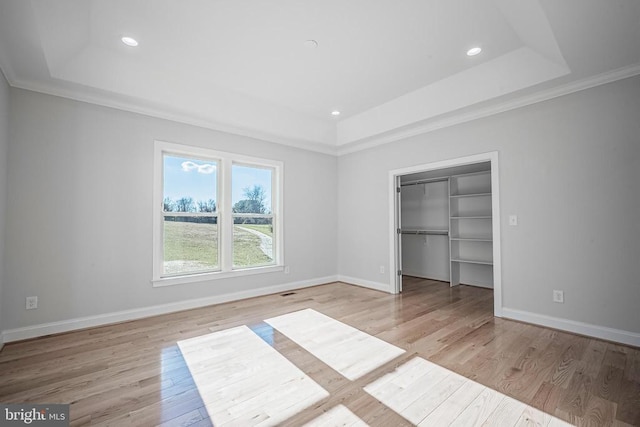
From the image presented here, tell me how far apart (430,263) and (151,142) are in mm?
5518

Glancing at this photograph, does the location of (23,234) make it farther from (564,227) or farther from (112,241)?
(564,227)

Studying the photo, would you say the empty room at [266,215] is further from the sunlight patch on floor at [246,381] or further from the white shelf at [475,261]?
the white shelf at [475,261]

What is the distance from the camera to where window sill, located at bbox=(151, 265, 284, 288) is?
382 centimetres

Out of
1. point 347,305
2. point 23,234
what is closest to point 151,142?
point 23,234

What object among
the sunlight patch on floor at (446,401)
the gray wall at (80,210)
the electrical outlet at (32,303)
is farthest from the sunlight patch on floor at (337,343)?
the electrical outlet at (32,303)

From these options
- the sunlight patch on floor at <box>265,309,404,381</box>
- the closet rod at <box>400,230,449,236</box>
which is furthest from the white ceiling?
the sunlight patch on floor at <box>265,309,404,381</box>

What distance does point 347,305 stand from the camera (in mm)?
4188

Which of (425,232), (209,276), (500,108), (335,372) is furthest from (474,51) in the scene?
(209,276)

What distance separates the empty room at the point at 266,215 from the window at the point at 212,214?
0.03 metres

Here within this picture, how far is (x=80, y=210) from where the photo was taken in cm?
329

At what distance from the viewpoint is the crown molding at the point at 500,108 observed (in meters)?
2.90

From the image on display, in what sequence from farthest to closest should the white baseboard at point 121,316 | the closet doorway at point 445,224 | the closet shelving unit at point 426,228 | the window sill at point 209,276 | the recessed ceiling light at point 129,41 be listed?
the closet shelving unit at point 426,228 < the closet doorway at point 445,224 < the window sill at point 209,276 < the white baseboard at point 121,316 < the recessed ceiling light at point 129,41

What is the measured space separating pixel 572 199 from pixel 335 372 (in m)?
3.08

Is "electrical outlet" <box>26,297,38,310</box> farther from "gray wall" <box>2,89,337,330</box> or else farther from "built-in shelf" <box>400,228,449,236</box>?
"built-in shelf" <box>400,228,449,236</box>
